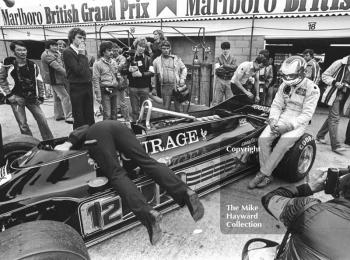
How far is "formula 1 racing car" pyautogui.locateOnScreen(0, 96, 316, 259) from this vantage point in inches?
73.6

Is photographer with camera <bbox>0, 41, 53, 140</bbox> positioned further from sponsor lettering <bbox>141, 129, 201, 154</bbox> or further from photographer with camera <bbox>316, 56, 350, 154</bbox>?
photographer with camera <bbox>316, 56, 350, 154</bbox>

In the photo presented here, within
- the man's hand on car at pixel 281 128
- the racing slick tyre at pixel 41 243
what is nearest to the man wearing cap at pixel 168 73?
the man's hand on car at pixel 281 128

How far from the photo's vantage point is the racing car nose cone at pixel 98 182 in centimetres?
238

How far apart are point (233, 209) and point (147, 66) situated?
363 centimetres

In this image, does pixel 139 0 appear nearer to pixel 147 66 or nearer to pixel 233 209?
pixel 147 66

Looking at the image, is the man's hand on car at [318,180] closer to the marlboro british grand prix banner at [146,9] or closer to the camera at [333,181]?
the camera at [333,181]

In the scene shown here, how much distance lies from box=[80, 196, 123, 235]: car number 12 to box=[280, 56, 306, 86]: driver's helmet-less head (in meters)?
2.50

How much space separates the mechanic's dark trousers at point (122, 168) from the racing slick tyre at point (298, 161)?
5.58 ft

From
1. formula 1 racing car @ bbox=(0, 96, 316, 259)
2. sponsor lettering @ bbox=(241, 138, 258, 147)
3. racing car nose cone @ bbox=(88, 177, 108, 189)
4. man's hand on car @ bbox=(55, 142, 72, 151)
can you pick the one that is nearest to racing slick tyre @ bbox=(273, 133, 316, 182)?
formula 1 racing car @ bbox=(0, 96, 316, 259)

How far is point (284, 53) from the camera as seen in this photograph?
435 inches

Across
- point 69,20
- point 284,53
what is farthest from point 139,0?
point 284,53

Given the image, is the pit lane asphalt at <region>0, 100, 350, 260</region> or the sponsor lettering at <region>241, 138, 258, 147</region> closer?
the pit lane asphalt at <region>0, 100, 350, 260</region>

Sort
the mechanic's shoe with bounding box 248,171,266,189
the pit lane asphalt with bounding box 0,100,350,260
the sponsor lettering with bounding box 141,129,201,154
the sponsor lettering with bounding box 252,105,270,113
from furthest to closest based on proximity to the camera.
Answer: the sponsor lettering with bounding box 252,105,270,113 < the mechanic's shoe with bounding box 248,171,266,189 < the sponsor lettering with bounding box 141,129,201,154 < the pit lane asphalt with bounding box 0,100,350,260

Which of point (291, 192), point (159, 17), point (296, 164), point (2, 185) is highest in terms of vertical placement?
point (159, 17)
